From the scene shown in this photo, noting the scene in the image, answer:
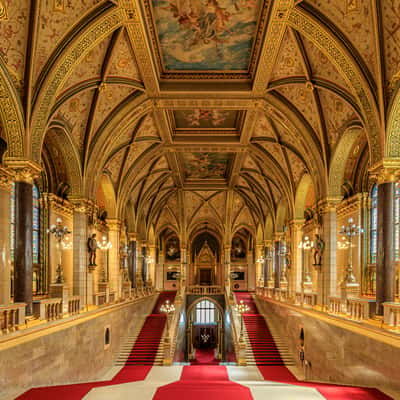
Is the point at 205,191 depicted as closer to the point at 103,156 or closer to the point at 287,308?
the point at 287,308

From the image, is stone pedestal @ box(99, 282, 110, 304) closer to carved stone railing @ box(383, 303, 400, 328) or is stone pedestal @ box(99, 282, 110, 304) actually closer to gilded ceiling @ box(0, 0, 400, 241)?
gilded ceiling @ box(0, 0, 400, 241)

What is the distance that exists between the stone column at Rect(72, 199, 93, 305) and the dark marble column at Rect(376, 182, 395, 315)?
1055 cm

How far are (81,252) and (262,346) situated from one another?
10.8m

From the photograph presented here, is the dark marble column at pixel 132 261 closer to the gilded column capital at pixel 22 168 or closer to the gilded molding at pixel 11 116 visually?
the gilded column capital at pixel 22 168

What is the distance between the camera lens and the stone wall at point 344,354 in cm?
930

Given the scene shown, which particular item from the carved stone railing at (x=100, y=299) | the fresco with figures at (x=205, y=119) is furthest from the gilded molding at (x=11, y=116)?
the fresco with figures at (x=205, y=119)

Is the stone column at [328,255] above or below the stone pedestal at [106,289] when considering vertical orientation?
above

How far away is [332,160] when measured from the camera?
1644cm

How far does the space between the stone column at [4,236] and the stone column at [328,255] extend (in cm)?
1116

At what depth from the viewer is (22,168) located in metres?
11.7

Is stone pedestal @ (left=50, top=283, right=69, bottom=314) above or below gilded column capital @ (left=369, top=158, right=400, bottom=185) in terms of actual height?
below

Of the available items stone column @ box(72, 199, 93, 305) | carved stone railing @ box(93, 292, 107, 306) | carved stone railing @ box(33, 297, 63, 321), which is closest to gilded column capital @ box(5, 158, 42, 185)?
carved stone railing @ box(33, 297, 63, 321)

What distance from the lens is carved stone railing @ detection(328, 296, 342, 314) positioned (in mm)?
14789

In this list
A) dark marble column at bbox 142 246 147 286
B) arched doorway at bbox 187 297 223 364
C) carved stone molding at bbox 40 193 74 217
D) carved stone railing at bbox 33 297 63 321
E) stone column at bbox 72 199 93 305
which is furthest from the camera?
arched doorway at bbox 187 297 223 364
